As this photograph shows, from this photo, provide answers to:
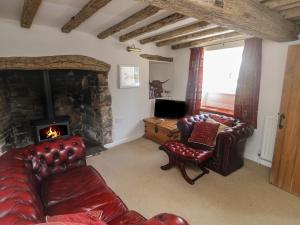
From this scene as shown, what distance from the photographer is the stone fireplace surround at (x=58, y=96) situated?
2803 mm

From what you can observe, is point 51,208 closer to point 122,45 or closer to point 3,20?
point 3,20

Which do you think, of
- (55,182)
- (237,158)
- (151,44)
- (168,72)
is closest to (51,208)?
(55,182)

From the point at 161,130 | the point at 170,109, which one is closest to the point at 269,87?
the point at 170,109

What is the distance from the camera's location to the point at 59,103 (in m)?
3.69

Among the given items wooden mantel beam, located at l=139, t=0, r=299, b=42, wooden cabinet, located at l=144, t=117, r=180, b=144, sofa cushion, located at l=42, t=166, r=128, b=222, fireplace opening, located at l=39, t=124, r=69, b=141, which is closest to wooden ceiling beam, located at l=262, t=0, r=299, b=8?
wooden mantel beam, located at l=139, t=0, r=299, b=42

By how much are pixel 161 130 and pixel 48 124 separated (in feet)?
6.97

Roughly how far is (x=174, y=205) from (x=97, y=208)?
108 centimetres

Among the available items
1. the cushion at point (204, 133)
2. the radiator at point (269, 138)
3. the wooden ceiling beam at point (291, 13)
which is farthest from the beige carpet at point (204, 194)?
the wooden ceiling beam at point (291, 13)

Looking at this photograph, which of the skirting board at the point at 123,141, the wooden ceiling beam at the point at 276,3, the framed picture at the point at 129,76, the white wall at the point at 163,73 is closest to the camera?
the wooden ceiling beam at the point at 276,3

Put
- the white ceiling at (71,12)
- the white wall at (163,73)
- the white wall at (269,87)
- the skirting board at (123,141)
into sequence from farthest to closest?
the white wall at (163,73) < the skirting board at (123,141) < the white wall at (269,87) < the white ceiling at (71,12)

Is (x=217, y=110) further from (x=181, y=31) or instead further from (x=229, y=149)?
(x=181, y=31)

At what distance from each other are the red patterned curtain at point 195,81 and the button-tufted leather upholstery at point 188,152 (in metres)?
1.34

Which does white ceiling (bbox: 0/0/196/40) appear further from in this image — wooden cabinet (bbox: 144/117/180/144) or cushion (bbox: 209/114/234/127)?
wooden cabinet (bbox: 144/117/180/144)

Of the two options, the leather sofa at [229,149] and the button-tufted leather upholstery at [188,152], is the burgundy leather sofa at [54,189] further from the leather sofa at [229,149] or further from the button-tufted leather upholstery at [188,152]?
the leather sofa at [229,149]
